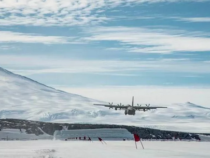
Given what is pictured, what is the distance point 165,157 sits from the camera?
92.3m

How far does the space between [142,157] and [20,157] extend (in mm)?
22541

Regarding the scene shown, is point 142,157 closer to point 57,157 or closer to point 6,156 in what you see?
point 57,157

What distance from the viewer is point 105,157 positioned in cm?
9106

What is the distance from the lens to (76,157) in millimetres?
89625

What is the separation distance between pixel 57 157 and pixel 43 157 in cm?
252

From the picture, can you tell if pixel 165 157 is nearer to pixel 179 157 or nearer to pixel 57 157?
pixel 179 157

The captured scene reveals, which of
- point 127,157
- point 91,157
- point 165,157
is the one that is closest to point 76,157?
point 91,157

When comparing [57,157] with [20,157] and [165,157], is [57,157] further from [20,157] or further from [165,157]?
[165,157]

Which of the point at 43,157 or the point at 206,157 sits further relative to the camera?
the point at 206,157

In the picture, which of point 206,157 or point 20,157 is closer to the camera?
point 20,157

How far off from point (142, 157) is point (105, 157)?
704 centimetres

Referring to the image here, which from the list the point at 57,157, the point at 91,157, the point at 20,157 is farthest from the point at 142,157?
the point at 20,157

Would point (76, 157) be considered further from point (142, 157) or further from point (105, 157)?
point (142, 157)

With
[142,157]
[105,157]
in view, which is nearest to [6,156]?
[105,157]
